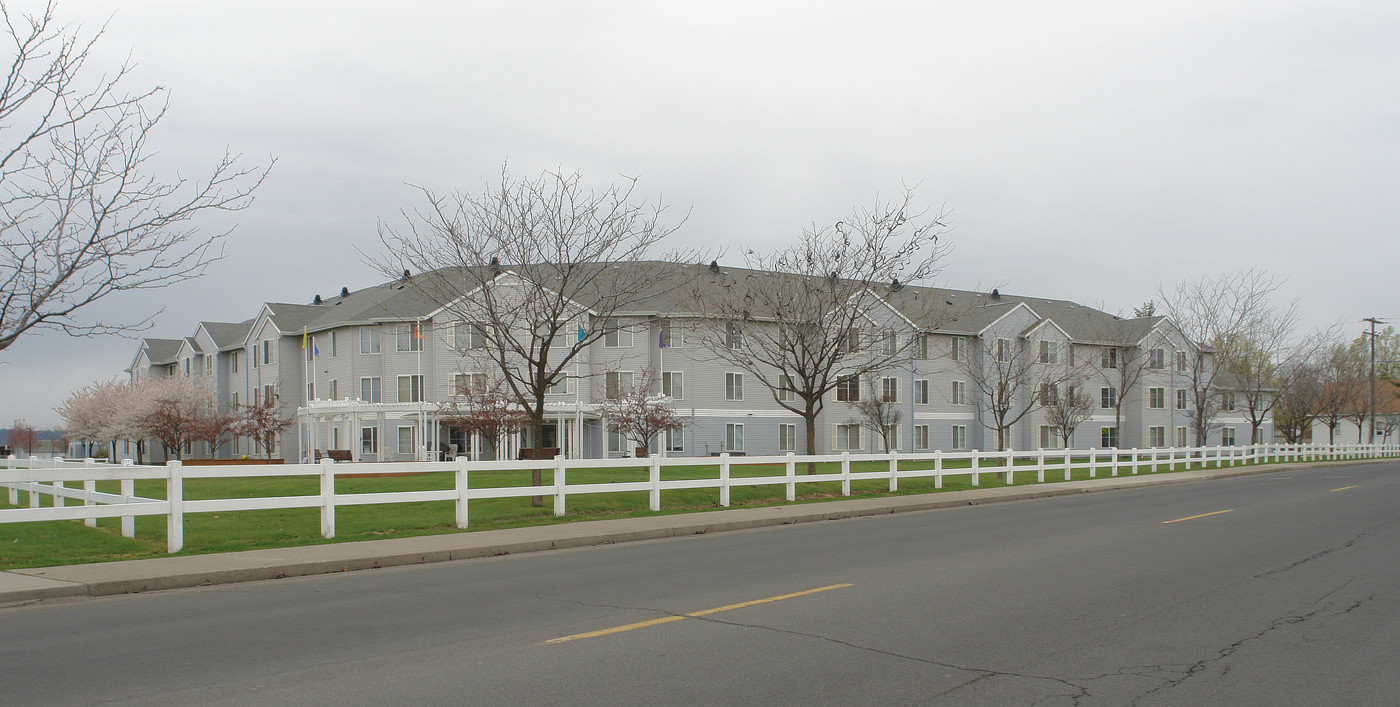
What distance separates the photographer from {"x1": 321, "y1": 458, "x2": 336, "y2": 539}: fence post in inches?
626

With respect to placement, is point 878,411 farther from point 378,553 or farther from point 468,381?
point 378,553

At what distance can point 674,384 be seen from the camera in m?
52.7

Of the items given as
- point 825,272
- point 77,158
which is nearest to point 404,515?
point 77,158

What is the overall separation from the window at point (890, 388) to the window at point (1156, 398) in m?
21.4

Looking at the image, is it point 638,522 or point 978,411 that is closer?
point 638,522

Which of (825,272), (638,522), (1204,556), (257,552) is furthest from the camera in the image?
(825,272)

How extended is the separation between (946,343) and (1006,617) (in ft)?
172

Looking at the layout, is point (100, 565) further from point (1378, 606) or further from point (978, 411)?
point (978, 411)

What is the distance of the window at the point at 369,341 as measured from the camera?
53.9 m

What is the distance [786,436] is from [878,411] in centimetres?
575

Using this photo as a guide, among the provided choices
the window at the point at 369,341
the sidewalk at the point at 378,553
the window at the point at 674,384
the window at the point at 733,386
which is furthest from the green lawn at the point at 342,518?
the window at the point at 369,341

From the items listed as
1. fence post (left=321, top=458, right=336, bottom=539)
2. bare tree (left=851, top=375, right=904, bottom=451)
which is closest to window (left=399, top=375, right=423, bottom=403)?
bare tree (left=851, top=375, right=904, bottom=451)

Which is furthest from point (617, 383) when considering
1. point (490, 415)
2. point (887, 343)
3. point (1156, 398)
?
point (1156, 398)

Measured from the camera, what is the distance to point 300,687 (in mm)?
6785
